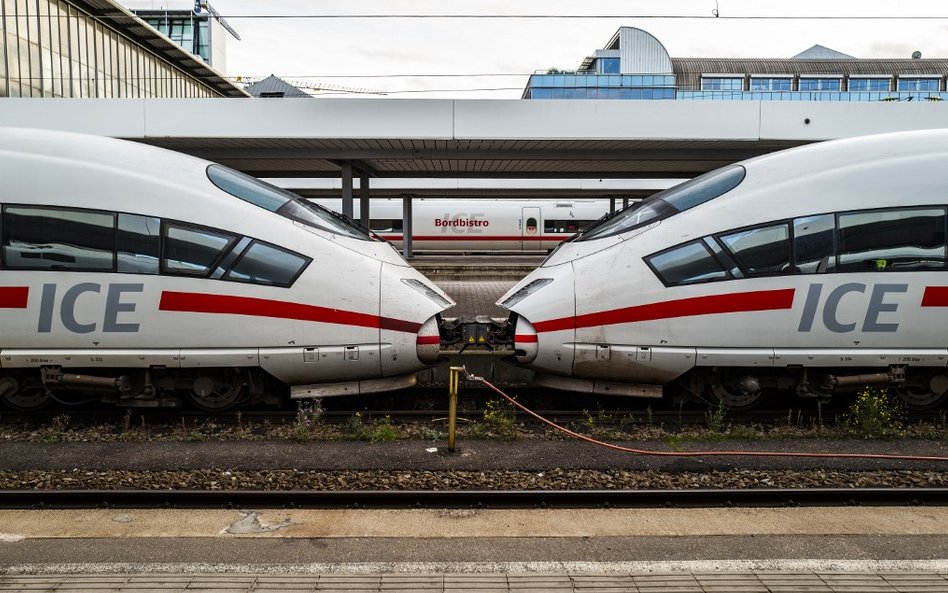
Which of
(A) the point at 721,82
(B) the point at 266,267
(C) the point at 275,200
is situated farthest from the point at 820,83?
(B) the point at 266,267

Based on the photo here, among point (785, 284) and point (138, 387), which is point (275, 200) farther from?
point (785, 284)

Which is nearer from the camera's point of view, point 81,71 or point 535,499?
point 535,499

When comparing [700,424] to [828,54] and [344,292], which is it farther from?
[828,54]

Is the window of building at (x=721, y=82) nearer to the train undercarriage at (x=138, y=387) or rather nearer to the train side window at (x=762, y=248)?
the train side window at (x=762, y=248)

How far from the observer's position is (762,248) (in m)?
7.56

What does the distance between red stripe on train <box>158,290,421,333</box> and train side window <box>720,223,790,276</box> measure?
4.03 metres

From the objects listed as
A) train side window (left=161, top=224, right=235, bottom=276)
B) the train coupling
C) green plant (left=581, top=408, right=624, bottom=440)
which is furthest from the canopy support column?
green plant (left=581, top=408, right=624, bottom=440)

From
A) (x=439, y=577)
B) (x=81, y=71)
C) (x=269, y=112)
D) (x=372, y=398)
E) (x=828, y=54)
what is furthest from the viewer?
(x=828, y=54)

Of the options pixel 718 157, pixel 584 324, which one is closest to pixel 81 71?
pixel 718 157

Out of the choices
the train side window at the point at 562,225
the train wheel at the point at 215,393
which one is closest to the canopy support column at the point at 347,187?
the train wheel at the point at 215,393

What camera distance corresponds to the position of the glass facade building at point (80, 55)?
2823 centimetres

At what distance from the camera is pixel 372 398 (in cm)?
927

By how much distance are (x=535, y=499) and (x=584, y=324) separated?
2.52m

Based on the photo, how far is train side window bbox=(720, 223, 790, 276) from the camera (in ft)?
24.7
